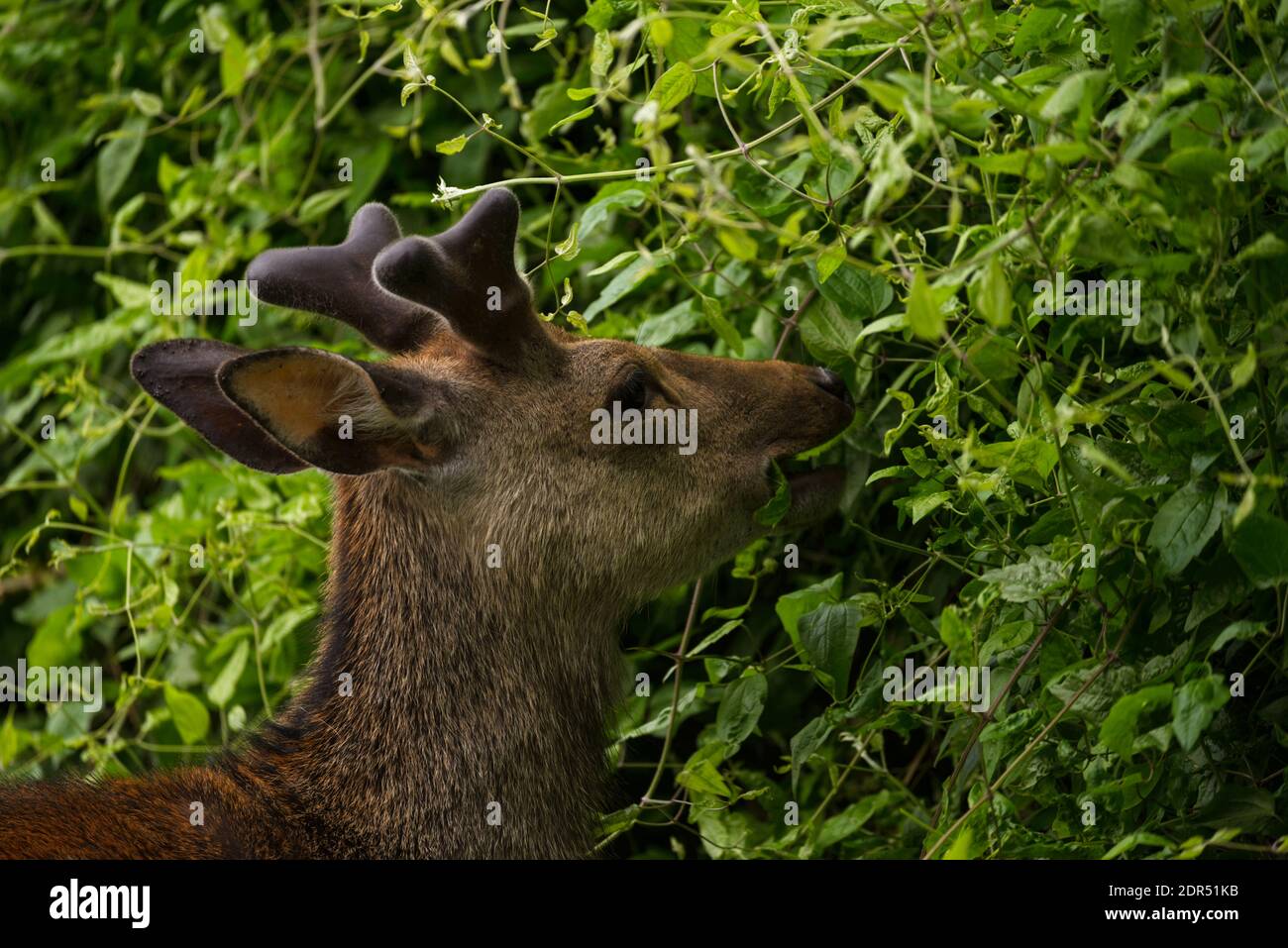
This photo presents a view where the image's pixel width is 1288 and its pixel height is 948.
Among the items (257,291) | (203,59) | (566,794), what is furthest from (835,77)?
(203,59)

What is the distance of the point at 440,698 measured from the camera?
341 cm

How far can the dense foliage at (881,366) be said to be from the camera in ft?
8.65

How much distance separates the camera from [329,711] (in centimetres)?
351

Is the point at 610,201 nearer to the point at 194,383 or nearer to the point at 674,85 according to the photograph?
the point at 674,85

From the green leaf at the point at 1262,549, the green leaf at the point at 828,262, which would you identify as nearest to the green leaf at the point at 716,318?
the green leaf at the point at 828,262

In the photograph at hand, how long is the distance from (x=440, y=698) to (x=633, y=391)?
2.73 feet

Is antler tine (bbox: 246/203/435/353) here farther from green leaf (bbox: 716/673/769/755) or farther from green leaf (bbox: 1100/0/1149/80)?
green leaf (bbox: 1100/0/1149/80)

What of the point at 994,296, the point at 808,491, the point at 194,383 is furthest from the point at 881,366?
the point at 194,383

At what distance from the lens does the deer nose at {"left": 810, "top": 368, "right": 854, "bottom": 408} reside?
12.2 feet

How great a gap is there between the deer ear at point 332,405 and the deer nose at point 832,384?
95cm

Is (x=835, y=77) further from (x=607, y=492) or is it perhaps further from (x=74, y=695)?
(x=74, y=695)

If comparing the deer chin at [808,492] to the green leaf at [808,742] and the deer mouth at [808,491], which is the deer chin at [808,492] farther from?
the green leaf at [808,742]

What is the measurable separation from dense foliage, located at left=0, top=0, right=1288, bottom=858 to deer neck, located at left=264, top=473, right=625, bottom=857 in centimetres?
33
